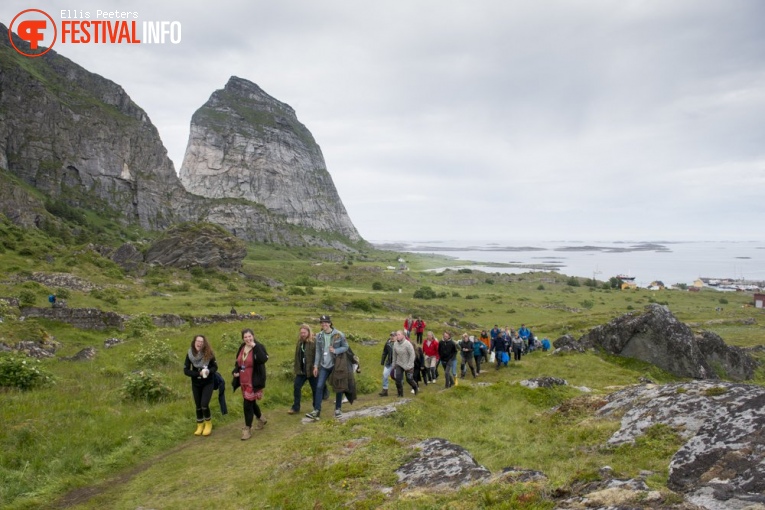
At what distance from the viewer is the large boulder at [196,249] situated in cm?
7794

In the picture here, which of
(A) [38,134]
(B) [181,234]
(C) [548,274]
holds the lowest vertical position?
(C) [548,274]

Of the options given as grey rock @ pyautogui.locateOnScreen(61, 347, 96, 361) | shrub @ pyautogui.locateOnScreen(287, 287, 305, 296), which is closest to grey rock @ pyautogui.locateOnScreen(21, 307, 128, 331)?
grey rock @ pyautogui.locateOnScreen(61, 347, 96, 361)

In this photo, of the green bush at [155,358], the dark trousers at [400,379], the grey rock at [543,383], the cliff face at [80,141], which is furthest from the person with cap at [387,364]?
the cliff face at [80,141]

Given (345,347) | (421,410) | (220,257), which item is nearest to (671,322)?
(421,410)

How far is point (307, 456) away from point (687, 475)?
6539mm

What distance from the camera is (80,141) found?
443 feet

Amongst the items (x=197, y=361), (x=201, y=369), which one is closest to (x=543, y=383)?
(x=201, y=369)

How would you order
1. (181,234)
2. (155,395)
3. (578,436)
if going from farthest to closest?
(181,234) → (155,395) → (578,436)

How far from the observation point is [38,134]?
12481 cm

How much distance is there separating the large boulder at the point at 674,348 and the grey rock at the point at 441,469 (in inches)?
848

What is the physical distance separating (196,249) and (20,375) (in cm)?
7085

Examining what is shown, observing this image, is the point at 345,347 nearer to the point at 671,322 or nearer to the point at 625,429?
the point at 625,429

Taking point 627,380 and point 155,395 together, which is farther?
point 627,380

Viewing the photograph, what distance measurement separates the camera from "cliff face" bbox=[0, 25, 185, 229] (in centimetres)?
12156
